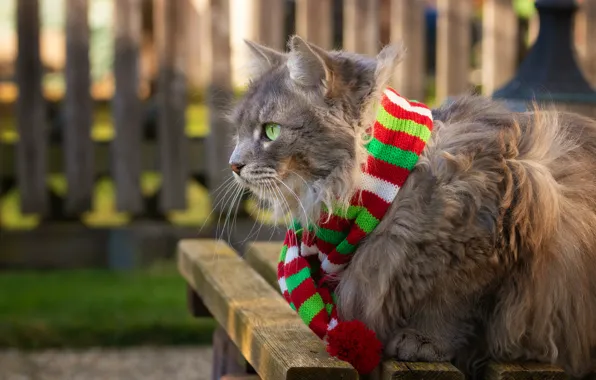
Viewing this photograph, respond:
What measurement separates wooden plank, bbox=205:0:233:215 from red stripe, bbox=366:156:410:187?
11.1 feet

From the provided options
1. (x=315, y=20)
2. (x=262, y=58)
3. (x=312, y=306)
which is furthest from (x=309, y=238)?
(x=315, y=20)

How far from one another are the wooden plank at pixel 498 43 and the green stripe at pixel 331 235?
3819 millimetres

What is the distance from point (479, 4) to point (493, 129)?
7.75m

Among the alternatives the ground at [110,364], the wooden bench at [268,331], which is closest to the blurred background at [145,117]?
the ground at [110,364]

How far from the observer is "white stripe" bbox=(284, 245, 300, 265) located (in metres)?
2.39

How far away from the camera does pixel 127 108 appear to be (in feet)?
18.4

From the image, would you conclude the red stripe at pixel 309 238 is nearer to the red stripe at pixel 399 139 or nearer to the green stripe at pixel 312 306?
the green stripe at pixel 312 306

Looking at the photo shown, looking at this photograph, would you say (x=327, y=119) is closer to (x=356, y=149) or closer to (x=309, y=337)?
(x=356, y=149)

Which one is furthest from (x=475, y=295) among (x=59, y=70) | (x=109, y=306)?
(x=59, y=70)

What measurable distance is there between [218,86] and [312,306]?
137 inches

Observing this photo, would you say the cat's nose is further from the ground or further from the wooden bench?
the ground

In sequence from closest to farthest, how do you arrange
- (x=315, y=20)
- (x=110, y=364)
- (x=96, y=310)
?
(x=110, y=364) → (x=96, y=310) → (x=315, y=20)

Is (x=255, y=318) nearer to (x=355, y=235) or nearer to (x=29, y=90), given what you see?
(x=355, y=235)

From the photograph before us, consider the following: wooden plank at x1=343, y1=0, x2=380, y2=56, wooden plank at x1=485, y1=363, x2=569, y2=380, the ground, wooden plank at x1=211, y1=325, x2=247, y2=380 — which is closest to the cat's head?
wooden plank at x1=485, y1=363, x2=569, y2=380
